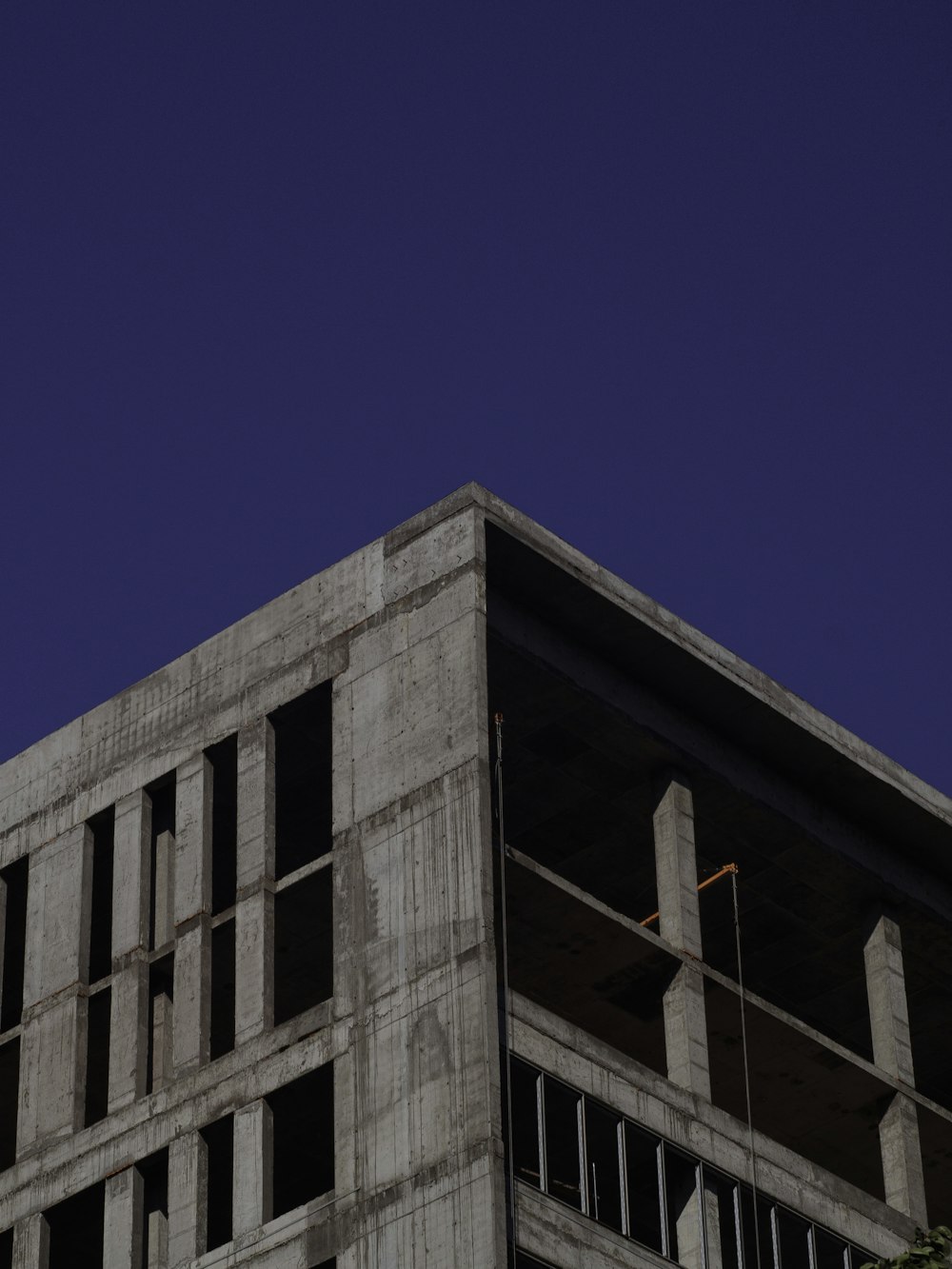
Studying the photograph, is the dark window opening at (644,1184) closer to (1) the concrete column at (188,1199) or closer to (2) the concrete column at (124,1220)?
(1) the concrete column at (188,1199)

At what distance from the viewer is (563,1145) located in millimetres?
47844

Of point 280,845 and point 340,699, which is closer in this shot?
point 340,699

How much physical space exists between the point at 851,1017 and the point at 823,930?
3.71 m

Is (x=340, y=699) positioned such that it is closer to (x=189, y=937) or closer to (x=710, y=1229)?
(x=189, y=937)

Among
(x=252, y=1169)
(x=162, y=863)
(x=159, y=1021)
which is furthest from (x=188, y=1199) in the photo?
(x=162, y=863)

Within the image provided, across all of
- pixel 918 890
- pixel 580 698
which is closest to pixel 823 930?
pixel 918 890

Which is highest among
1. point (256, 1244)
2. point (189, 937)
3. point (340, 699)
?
point (340, 699)

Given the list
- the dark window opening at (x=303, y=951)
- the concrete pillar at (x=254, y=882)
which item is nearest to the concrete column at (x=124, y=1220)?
the concrete pillar at (x=254, y=882)

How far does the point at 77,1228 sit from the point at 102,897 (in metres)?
5.44

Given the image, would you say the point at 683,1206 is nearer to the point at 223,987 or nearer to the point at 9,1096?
the point at 223,987

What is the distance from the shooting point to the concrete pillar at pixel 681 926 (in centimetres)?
4147

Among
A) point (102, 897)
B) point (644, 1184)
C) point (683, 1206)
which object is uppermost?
point (102, 897)

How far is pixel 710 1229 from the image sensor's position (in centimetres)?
3966

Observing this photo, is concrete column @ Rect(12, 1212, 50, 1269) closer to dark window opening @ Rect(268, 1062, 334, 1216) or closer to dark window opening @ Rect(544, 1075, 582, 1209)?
dark window opening @ Rect(268, 1062, 334, 1216)
